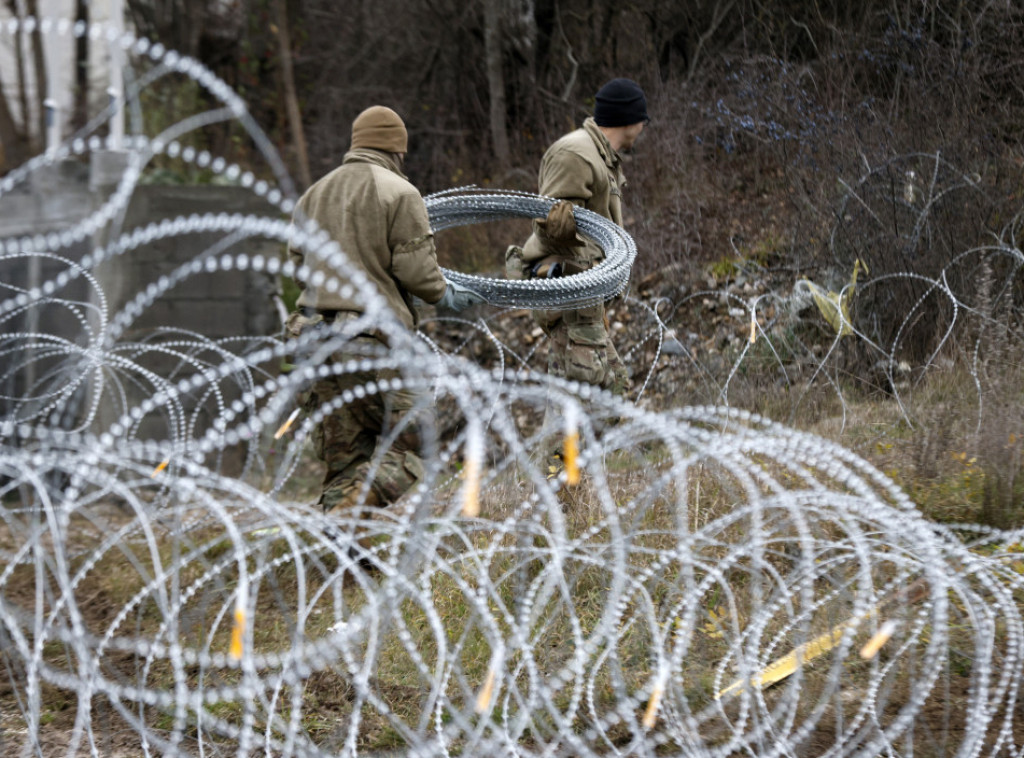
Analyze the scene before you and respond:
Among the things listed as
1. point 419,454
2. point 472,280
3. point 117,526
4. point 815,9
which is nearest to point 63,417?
point 117,526

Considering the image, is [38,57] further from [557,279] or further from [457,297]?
[557,279]

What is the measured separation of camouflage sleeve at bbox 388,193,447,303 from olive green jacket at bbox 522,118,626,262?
86cm

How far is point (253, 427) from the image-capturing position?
8.56 feet

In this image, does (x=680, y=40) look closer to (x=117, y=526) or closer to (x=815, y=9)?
(x=815, y=9)

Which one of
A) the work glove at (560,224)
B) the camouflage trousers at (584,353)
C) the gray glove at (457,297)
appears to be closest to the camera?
the gray glove at (457,297)

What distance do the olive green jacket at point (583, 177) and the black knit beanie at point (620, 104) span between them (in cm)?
8

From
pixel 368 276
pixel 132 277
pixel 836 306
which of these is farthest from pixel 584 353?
pixel 132 277

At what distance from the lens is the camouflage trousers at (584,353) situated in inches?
200

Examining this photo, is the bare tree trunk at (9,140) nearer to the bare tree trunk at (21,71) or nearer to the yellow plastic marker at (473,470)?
the bare tree trunk at (21,71)

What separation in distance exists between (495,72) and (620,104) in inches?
320

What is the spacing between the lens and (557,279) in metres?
4.55

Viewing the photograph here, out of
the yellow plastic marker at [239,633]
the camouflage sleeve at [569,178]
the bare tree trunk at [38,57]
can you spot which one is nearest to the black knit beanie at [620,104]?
the camouflage sleeve at [569,178]

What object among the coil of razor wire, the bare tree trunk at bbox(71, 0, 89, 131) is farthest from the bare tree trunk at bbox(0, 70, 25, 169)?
the coil of razor wire

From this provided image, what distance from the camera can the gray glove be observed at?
4.79 m
